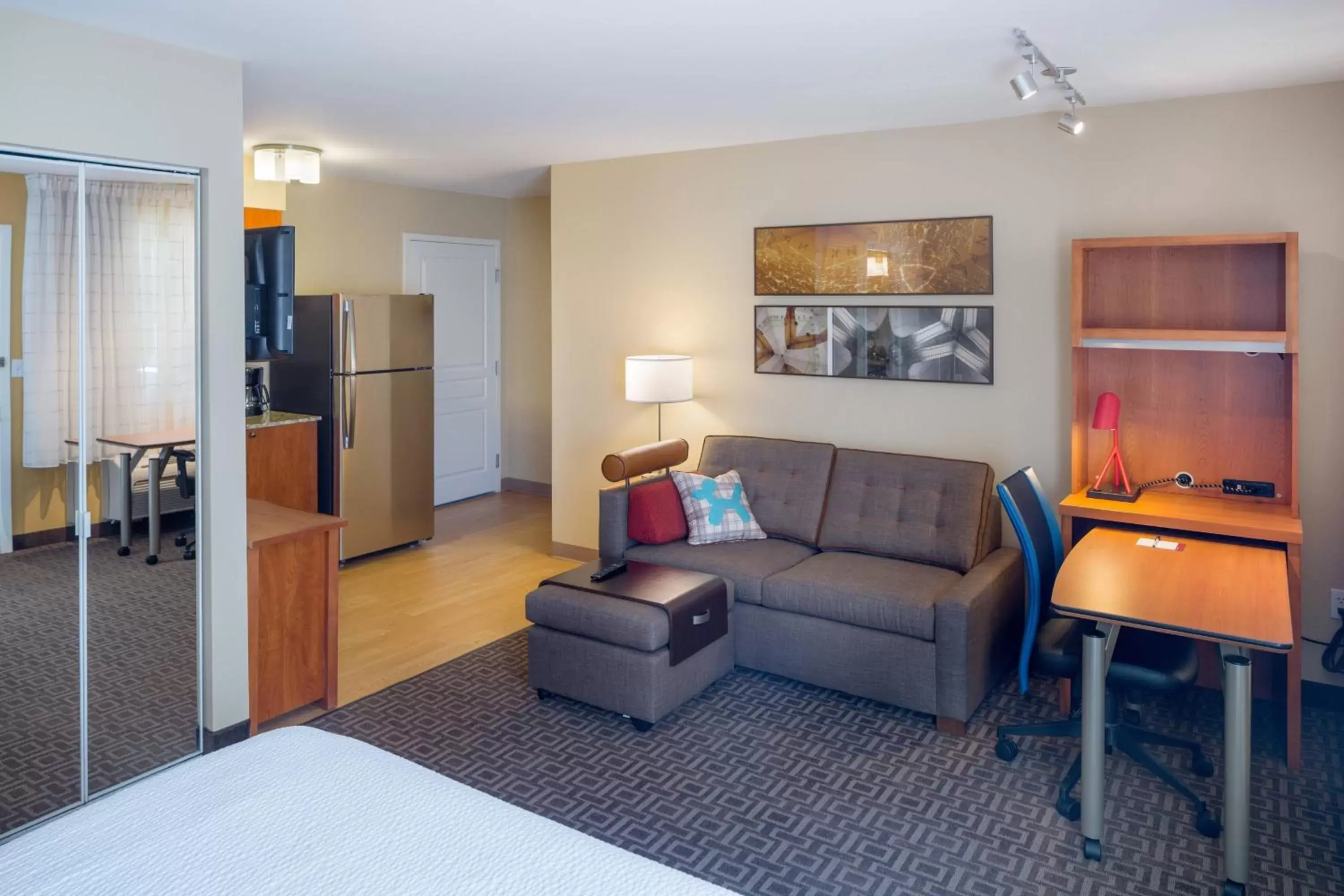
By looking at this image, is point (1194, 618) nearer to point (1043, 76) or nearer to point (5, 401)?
point (1043, 76)

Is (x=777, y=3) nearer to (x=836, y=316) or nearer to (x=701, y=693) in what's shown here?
(x=836, y=316)

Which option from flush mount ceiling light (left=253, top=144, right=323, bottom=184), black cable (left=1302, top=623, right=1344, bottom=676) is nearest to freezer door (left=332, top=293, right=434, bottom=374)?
flush mount ceiling light (left=253, top=144, right=323, bottom=184)

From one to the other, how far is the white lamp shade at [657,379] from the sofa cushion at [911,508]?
0.95 meters

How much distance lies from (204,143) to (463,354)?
4.22 meters

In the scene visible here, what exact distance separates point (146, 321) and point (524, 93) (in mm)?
1636

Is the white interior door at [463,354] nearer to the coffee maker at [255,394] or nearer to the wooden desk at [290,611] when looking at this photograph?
Answer: the coffee maker at [255,394]

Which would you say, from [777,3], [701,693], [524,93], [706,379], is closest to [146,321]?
[524,93]

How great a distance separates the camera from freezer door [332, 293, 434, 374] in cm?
564

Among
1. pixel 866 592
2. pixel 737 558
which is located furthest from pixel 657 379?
pixel 866 592

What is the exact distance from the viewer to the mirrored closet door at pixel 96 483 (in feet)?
9.36

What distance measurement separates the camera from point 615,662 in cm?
360

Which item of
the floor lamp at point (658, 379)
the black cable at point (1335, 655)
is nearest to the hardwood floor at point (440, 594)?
the floor lamp at point (658, 379)

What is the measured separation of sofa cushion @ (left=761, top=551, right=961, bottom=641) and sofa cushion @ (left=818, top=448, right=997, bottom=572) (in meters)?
0.10

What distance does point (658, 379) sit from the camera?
16.3ft
